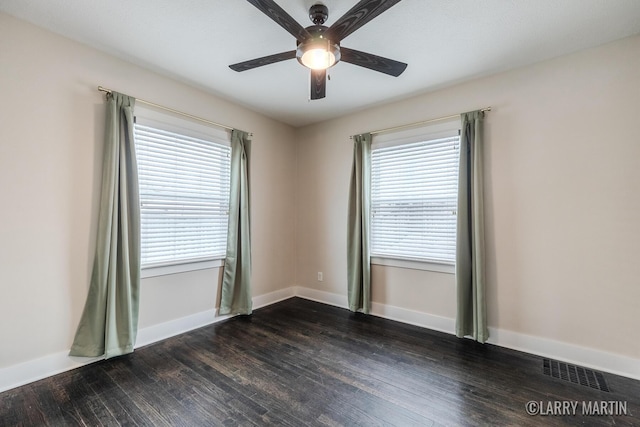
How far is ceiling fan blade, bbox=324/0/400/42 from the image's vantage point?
59.2 inches

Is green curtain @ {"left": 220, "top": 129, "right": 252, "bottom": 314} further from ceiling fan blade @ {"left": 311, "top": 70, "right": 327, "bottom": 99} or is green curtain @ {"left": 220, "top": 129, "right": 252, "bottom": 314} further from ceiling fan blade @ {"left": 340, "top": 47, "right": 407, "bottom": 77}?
ceiling fan blade @ {"left": 340, "top": 47, "right": 407, "bottom": 77}

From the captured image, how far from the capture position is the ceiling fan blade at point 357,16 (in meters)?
1.50

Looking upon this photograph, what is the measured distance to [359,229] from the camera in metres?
3.61

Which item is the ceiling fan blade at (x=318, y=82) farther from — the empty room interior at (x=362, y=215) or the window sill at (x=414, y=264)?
the window sill at (x=414, y=264)

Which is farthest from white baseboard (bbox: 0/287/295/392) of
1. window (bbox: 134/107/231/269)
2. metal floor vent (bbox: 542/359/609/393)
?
metal floor vent (bbox: 542/359/609/393)

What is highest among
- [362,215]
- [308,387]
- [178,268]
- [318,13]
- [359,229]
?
[318,13]

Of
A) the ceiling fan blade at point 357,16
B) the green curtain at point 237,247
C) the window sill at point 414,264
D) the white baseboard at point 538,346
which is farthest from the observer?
the green curtain at point 237,247

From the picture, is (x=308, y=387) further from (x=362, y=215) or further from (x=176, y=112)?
(x=176, y=112)

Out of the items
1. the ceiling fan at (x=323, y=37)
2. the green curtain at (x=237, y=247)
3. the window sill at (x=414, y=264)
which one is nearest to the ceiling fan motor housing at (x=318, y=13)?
the ceiling fan at (x=323, y=37)

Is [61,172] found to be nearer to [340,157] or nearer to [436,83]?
[340,157]

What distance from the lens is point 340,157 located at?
397cm

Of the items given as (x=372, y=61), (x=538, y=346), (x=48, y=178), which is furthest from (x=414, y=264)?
(x=48, y=178)

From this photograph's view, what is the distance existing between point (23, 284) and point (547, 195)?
4.38 m

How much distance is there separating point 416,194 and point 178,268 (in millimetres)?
2806
